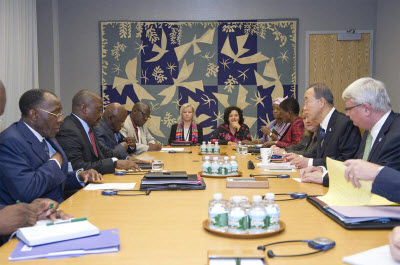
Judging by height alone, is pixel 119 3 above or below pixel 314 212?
above

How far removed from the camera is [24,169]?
7.25 ft

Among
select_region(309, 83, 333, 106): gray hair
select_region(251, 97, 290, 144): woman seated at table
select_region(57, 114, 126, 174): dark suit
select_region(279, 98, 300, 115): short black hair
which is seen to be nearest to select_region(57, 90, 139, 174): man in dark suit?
select_region(57, 114, 126, 174): dark suit

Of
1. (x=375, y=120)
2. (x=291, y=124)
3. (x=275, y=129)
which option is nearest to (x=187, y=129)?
(x=275, y=129)

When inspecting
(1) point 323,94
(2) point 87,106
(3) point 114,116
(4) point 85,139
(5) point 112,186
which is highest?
(1) point 323,94

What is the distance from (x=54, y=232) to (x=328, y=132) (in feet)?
7.82

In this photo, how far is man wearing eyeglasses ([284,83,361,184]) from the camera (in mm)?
3014

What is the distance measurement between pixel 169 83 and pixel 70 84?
5.78 feet

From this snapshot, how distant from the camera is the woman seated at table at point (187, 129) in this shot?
6.40 meters

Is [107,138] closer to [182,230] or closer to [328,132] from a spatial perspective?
[328,132]

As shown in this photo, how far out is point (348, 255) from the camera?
1251 mm

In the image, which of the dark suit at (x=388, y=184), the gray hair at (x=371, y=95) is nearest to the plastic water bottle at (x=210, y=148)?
the gray hair at (x=371, y=95)

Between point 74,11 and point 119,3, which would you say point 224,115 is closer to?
point 119,3

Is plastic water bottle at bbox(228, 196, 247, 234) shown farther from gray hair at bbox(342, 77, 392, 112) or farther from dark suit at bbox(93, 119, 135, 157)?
dark suit at bbox(93, 119, 135, 157)

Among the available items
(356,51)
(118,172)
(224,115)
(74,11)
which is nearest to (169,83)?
(224,115)
